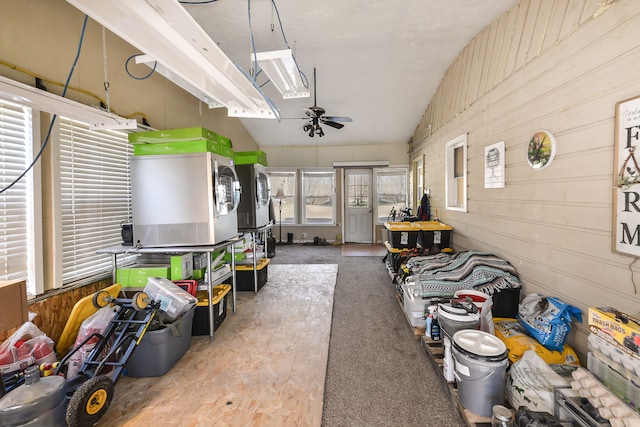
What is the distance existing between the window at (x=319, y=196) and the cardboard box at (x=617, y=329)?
257 inches

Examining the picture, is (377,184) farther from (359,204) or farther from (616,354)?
(616,354)

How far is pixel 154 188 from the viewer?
2568mm

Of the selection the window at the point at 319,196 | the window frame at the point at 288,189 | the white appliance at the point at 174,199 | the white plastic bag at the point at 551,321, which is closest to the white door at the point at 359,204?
the window at the point at 319,196

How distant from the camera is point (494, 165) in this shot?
9.82 ft

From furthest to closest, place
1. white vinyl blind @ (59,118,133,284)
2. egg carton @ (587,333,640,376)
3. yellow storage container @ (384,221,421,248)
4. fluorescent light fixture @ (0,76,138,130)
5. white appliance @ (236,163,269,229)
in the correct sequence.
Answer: yellow storage container @ (384,221,421,248)
white appliance @ (236,163,269,229)
white vinyl blind @ (59,118,133,284)
fluorescent light fixture @ (0,76,138,130)
egg carton @ (587,333,640,376)

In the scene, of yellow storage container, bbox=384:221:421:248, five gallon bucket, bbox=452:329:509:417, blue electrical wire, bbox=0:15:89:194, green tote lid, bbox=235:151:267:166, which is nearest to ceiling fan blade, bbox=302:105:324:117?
green tote lid, bbox=235:151:267:166

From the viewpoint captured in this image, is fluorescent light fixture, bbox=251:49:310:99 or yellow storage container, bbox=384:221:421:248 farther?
yellow storage container, bbox=384:221:421:248

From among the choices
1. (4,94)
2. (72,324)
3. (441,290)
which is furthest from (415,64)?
(72,324)

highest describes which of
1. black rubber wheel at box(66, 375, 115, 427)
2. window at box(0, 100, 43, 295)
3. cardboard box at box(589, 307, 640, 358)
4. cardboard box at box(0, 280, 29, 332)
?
window at box(0, 100, 43, 295)

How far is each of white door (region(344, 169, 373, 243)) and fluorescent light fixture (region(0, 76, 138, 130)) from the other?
6263 millimetres

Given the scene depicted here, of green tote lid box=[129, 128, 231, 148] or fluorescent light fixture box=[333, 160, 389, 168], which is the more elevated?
fluorescent light fixture box=[333, 160, 389, 168]

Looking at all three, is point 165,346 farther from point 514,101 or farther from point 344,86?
point 344,86

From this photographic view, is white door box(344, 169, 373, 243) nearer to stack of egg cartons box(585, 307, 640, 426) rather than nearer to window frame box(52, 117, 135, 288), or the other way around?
window frame box(52, 117, 135, 288)

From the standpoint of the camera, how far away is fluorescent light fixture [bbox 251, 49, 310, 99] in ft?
7.14
